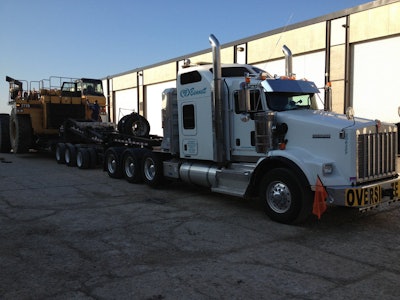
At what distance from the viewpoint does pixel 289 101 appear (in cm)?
766

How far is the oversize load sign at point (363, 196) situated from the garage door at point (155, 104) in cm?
2544

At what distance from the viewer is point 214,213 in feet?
25.5

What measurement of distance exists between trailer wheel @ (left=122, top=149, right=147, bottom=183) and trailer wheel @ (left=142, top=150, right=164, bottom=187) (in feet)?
0.88

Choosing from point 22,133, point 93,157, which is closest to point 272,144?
point 93,157

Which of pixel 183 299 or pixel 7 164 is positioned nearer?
pixel 183 299

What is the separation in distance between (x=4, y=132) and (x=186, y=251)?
58.2 feet

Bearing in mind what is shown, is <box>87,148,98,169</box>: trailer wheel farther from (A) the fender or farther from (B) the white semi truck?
(A) the fender

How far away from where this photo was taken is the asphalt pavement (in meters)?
4.24

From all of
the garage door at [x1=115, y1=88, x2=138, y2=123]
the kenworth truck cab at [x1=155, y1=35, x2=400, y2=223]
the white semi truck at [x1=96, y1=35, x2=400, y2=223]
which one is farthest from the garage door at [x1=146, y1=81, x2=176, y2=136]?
the kenworth truck cab at [x1=155, y1=35, x2=400, y2=223]

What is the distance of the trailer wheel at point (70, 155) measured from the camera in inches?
601

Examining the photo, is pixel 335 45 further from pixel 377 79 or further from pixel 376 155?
pixel 376 155

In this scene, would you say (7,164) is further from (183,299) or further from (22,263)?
Result: (183,299)

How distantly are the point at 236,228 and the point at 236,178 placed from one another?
130cm

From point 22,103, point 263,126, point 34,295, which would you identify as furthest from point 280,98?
point 22,103
